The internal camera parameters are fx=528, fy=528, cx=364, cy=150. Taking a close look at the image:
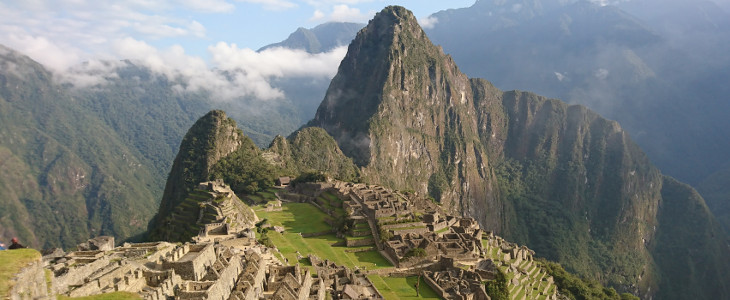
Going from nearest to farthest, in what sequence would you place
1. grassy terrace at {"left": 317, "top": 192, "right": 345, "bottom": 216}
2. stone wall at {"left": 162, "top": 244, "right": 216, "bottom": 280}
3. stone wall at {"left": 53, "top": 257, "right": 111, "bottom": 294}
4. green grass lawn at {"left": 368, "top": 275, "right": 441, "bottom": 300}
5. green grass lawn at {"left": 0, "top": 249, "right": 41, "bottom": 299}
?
1. green grass lawn at {"left": 0, "top": 249, "right": 41, "bottom": 299}
2. stone wall at {"left": 53, "top": 257, "right": 111, "bottom": 294}
3. stone wall at {"left": 162, "top": 244, "right": 216, "bottom": 280}
4. green grass lawn at {"left": 368, "top": 275, "right": 441, "bottom": 300}
5. grassy terrace at {"left": 317, "top": 192, "right": 345, "bottom": 216}

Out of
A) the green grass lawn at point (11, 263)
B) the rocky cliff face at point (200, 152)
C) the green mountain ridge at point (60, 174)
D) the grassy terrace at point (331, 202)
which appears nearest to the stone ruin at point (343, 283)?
Result: the green grass lawn at point (11, 263)

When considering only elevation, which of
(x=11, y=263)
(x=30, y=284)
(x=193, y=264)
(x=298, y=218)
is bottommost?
(x=298, y=218)

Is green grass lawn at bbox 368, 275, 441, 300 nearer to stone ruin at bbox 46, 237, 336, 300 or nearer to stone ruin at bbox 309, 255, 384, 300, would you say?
stone ruin at bbox 309, 255, 384, 300

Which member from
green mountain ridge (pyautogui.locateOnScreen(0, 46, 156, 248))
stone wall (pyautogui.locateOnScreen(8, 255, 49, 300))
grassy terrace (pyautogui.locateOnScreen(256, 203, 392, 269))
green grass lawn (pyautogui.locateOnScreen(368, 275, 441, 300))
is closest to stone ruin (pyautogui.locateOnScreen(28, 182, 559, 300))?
green grass lawn (pyautogui.locateOnScreen(368, 275, 441, 300))

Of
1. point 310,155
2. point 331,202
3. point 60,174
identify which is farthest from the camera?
point 60,174

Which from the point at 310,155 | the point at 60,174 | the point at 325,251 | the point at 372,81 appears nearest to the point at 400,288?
the point at 325,251

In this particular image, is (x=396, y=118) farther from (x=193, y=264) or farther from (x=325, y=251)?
(x=193, y=264)
